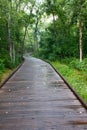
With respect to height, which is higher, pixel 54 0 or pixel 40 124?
pixel 54 0

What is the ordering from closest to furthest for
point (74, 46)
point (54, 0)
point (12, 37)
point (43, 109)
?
1. point (43, 109)
2. point (12, 37)
3. point (74, 46)
4. point (54, 0)

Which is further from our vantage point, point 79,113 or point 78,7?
point 78,7

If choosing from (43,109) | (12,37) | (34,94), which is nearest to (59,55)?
(12,37)

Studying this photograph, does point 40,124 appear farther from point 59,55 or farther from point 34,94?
point 59,55

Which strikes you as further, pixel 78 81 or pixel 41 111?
pixel 78 81

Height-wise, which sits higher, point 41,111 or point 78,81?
point 41,111

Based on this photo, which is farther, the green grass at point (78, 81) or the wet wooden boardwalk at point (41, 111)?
the green grass at point (78, 81)

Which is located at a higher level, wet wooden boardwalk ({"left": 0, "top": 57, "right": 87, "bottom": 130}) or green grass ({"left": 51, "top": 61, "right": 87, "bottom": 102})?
wet wooden boardwalk ({"left": 0, "top": 57, "right": 87, "bottom": 130})

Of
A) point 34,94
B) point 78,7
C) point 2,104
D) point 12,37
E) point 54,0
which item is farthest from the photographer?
point 54,0

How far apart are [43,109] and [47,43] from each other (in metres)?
44.5

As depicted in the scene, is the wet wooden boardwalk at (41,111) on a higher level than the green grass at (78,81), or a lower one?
higher

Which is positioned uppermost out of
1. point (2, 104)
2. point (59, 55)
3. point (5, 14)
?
point (5, 14)

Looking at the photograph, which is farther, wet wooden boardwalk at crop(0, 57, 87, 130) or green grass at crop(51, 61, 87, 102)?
green grass at crop(51, 61, 87, 102)

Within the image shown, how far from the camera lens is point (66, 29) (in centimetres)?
5081
